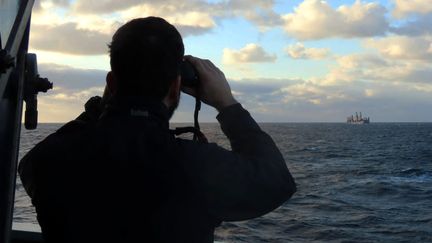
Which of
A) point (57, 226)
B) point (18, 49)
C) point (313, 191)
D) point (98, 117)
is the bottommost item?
point (313, 191)

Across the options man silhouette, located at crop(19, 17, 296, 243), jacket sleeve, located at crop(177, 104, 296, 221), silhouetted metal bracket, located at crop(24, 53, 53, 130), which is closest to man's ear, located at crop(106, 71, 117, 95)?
man silhouette, located at crop(19, 17, 296, 243)

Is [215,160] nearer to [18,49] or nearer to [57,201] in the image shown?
[57,201]

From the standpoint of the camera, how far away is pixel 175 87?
1538 mm

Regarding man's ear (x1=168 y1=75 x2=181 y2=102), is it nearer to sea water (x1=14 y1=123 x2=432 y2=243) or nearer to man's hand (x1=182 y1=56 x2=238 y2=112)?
man's hand (x1=182 y1=56 x2=238 y2=112)

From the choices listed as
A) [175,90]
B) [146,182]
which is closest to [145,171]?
[146,182]

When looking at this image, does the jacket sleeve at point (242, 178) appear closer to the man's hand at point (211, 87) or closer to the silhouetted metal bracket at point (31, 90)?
the man's hand at point (211, 87)

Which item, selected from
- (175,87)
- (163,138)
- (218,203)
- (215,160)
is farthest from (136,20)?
(218,203)

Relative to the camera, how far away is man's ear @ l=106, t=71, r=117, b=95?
5.12 ft

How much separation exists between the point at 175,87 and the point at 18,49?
816 millimetres

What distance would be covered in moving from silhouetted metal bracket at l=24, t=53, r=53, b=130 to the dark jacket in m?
0.59

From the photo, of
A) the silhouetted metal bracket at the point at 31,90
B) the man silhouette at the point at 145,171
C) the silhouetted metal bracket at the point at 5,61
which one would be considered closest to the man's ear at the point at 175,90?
the man silhouette at the point at 145,171

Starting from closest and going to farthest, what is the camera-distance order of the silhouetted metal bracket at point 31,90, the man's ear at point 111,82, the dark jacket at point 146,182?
the dark jacket at point 146,182 → the man's ear at point 111,82 → the silhouetted metal bracket at point 31,90

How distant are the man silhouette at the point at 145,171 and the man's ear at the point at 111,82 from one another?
24 millimetres

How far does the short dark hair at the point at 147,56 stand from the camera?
148cm
